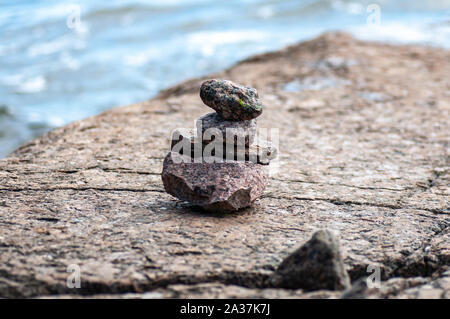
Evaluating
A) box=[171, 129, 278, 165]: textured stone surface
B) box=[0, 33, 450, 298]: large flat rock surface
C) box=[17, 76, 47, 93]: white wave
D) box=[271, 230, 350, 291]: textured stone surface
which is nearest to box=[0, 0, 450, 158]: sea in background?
box=[17, 76, 47, 93]: white wave

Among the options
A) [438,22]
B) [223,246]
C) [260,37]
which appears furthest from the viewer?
[260,37]

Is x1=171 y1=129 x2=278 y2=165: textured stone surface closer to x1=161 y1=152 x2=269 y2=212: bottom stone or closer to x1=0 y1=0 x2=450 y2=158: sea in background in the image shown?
x1=161 y1=152 x2=269 y2=212: bottom stone

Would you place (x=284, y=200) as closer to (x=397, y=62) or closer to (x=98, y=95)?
(x=397, y=62)

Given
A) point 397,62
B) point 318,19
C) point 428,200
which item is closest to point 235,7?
point 318,19

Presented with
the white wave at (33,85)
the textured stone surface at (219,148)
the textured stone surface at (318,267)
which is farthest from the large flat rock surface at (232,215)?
the white wave at (33,85)

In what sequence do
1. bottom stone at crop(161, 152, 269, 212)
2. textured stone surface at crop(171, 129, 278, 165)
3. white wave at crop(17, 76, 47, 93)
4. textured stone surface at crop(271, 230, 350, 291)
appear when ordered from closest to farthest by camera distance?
textured stone surface at crop(271, 230, 350, 291) → bottom stone at crop(161, 152, 269, 212) → textured stone surface at crop(171, 129, 278, 165) → white wave at crop(17, 76, 47, 93)
